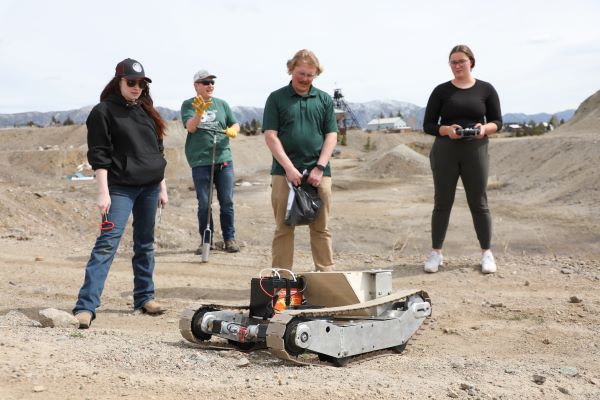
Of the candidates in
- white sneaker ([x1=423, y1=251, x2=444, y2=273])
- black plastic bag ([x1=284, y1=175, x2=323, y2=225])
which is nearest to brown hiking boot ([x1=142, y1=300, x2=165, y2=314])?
black plastic bag ([x1=284, y1=175, x2=323, y2=225])

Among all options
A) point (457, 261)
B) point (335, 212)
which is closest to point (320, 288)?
point (457, 261)

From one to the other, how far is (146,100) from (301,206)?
5.06 ft

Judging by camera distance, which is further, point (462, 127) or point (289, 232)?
point (462, 127)

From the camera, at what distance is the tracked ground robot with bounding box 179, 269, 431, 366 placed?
3.96 m

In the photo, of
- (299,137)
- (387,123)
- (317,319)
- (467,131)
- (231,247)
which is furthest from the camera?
(387,123)

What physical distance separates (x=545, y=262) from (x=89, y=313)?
514cm

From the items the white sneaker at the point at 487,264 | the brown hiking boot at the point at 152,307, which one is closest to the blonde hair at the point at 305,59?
the brown hiking boot at the point at 152,307

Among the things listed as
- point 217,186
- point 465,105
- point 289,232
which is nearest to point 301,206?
point 289,232

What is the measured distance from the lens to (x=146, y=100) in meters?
5.45

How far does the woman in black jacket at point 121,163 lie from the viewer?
16.5ft

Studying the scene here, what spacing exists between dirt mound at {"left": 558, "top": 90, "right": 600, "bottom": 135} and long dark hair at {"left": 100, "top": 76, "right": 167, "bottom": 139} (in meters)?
27.3

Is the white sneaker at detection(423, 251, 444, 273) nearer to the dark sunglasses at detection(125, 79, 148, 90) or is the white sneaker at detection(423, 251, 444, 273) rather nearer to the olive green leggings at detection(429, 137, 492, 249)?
the olive green leggings at detection(429, 137, 492, 249)

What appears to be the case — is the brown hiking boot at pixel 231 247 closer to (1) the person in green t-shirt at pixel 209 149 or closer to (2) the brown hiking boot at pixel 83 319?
(1) the person in green t-shirt at pixel 209 149

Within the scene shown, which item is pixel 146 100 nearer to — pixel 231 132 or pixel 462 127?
pixel 231 132
